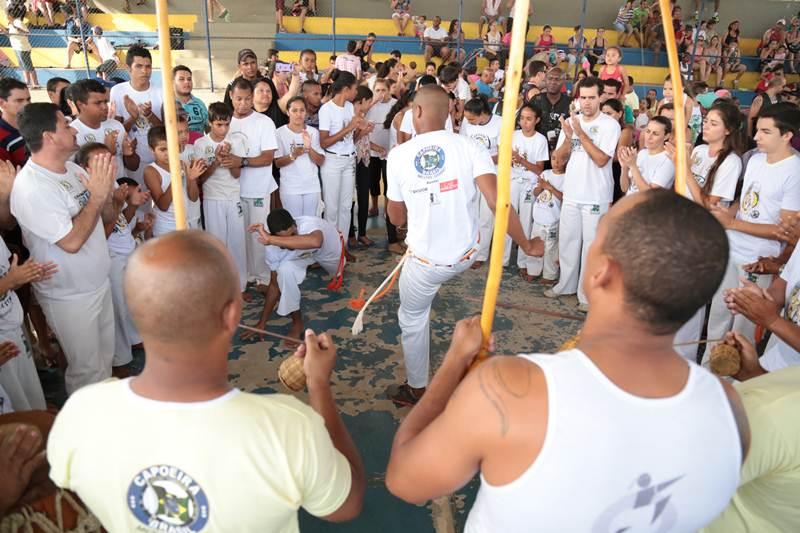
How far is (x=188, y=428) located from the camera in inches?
53.3

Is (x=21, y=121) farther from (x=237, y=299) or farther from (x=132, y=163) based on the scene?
(x=237, y=299)

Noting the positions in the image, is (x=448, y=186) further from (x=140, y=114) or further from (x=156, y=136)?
(x=140, y=114)

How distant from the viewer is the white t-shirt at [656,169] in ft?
16.5

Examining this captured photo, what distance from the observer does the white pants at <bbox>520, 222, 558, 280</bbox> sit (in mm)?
6449

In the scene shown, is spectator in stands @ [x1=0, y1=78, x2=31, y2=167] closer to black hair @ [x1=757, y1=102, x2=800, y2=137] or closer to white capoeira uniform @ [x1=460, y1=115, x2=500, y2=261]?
white capoeira uniform @ [x1=460, y1=115, x2=500, y2=261]

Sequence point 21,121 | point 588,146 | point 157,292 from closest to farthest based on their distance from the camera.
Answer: point 157,292, point 21,121, point 588,146

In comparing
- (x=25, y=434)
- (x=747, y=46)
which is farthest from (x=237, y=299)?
(x=747, y=46)

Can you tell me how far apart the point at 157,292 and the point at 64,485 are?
0.62m

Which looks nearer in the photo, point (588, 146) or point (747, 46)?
point (588, 146)

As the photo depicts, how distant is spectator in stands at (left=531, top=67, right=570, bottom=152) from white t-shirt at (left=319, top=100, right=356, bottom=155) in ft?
7.68

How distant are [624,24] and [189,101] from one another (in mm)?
15100

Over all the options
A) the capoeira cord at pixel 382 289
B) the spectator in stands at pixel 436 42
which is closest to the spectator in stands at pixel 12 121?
the capoeira cord at pixel 382 289

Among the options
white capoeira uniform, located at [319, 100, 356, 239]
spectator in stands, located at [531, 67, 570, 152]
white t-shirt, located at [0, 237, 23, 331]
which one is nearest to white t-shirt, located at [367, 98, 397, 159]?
white capoeira uniform, located at [319, 100, 356, 239]

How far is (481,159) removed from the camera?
3.65m
